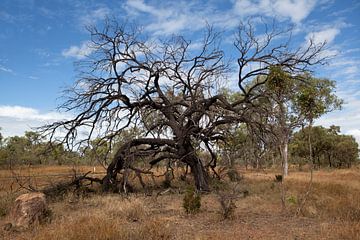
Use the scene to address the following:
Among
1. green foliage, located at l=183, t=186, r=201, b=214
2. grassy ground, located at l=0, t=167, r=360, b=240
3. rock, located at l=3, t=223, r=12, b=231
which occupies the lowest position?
rock, located at l=3, t=223, r=12, b=231

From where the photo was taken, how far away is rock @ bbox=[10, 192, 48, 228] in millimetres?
8750

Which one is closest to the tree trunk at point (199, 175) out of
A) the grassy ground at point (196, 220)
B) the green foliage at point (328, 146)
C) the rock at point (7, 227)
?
the grassy ground at point (196, 220)

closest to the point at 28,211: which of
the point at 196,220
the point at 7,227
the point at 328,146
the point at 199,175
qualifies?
the point at 7,227

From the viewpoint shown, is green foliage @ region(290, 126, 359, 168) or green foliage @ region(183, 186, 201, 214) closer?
green foliage @ region(183, 186, 201, 214)

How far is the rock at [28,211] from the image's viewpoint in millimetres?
8750

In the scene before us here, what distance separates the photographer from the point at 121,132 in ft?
52.9

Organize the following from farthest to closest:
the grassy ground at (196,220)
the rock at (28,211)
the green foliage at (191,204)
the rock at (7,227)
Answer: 1. the green foliage at (191,204)
2. the rock at (28,211)
3. the rock at (7,227)
4. the grassy ground at (196,220)

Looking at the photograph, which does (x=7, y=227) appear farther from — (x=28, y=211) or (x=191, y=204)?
(x=191, y=204)

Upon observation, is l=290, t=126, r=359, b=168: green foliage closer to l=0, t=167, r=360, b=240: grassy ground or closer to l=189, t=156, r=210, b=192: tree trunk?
l=189, t=156, r=210, b=192: tree trunk

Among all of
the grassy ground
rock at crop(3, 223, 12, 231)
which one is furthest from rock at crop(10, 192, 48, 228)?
the grassy ground

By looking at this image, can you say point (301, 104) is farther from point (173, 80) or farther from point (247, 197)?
point (173, 80)

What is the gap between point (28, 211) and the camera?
29.3ft

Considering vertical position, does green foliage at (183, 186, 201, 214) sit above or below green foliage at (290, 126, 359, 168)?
below

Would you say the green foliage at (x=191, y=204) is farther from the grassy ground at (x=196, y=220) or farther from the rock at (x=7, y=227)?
the rock at (x=7, y=227)
